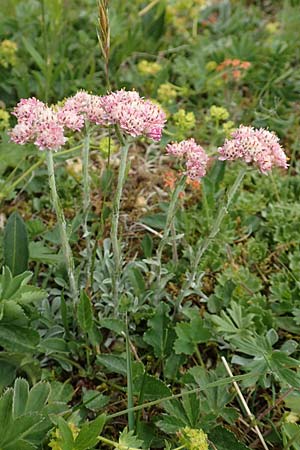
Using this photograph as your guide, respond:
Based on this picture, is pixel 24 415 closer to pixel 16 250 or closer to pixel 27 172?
pixel 16 250

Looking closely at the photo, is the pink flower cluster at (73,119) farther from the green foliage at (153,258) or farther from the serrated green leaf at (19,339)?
the serrated green leaf at (19,339)

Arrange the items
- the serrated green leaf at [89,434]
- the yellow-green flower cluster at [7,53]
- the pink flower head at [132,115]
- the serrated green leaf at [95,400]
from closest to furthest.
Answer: the serrated green leaf at [89,434], the pink flower head at [132,115], the serrated green leaf at [95,400], the yellow-green flower cluster at [7,53]

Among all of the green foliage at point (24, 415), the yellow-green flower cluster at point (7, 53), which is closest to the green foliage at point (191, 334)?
the green foliage at point (24, 415)

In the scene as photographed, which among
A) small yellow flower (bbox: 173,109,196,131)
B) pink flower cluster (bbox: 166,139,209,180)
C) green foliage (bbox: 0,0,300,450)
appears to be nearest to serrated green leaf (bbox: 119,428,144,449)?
green foliage (bbox: 0,0,300,450)

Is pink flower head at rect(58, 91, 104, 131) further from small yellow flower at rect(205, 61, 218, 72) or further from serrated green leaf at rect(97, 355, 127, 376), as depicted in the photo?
small yellow flower at rect(205, 61, 218, 72)

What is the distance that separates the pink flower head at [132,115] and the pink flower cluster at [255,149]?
8.4 inches

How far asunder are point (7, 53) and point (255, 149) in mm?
1633

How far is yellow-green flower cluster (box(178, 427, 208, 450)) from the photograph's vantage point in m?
1.60

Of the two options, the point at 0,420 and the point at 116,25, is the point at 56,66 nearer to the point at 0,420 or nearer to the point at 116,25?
the point at 116,25

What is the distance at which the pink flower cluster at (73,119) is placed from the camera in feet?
Result: 5.24

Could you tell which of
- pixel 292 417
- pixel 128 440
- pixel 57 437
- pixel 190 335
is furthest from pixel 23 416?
pixel 292 417

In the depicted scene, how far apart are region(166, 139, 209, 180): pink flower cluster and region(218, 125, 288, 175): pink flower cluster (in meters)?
0.08

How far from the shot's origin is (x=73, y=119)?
168cm

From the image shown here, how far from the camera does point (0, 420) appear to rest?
61.2 inches
